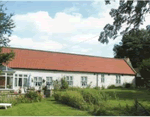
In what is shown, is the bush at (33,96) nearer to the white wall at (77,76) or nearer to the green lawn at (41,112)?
the green lawn at (41,112)

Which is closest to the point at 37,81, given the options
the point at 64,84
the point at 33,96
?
the point at 64,84

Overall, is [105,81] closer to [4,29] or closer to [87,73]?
[87,73]

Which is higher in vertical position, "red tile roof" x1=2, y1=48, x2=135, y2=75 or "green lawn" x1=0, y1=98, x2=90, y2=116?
"red tile roof" x1=2, y1=48, x2=135, y2=75

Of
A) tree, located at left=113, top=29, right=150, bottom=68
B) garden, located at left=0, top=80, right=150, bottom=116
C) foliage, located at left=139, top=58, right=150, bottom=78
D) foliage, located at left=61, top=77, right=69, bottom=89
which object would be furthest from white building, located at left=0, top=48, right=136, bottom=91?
tree, located at left=113, top=29, right=150, bottom=68

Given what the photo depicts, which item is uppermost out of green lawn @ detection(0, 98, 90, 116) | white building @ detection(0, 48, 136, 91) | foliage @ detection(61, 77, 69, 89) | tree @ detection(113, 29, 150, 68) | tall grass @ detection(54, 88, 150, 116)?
tree @ detection(113, 29, 150, 68)

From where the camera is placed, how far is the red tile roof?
2852cm

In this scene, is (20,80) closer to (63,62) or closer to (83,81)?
(63,62)

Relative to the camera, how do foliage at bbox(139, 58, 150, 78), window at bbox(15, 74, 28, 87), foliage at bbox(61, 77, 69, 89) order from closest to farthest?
window at bbox(15, 74, 28, 87) < foliage at bbox(61, 77, 69, 89) < foliage at bbox(139, 58, 150, 78)

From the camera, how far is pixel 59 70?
97.8ft

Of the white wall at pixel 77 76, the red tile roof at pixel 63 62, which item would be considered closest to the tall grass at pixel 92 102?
the white wall at pixel 77 76

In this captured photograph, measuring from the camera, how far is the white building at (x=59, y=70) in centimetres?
2606

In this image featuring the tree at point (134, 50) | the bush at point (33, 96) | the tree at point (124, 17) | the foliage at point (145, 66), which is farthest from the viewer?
the tree at point (134, 50)

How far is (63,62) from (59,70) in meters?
3.02

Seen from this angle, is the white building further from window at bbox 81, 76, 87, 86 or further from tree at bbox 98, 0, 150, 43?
tree at bbox 98, 0, 150, 43
